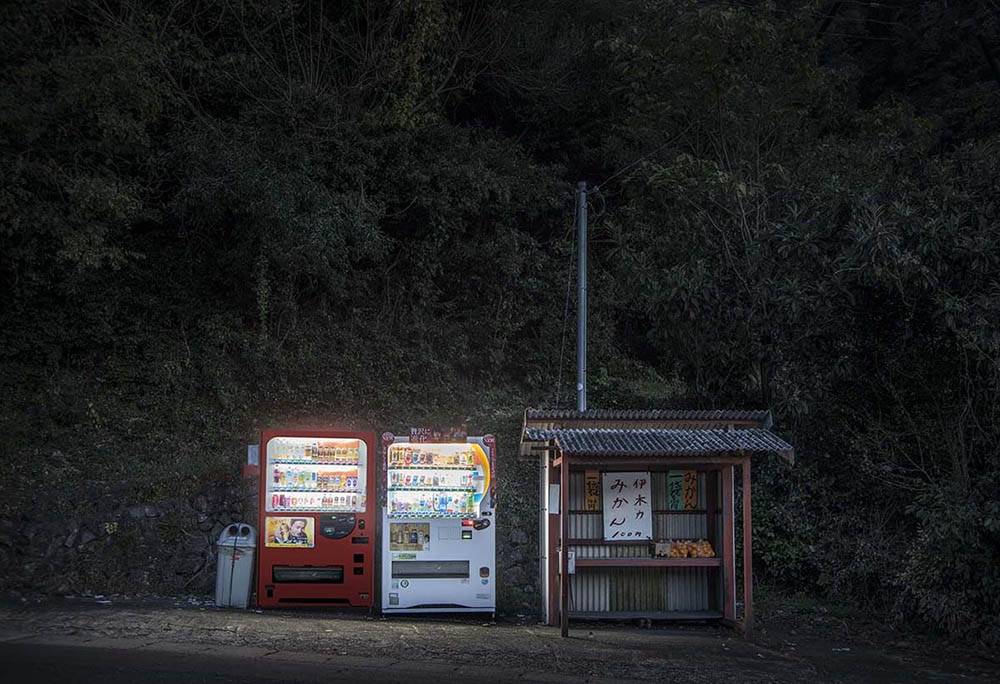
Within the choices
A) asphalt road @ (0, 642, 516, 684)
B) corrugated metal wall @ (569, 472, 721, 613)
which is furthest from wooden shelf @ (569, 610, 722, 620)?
asphalt road @ (0, 642, 516, 684)

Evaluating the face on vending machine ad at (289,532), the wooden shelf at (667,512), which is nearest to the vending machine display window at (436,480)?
the face on vending machine ad at (289,532)

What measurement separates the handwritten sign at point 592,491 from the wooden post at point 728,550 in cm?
154

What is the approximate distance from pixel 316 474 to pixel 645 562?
4170 millimetres

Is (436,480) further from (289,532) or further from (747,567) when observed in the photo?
(747,567)

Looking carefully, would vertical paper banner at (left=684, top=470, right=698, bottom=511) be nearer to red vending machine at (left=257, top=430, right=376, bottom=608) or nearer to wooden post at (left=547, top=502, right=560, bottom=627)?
wooden post at (left=547, top=502, right=560, bottom=627)

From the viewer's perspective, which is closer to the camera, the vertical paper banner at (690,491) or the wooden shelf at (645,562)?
the wooden shelf at (645,562)

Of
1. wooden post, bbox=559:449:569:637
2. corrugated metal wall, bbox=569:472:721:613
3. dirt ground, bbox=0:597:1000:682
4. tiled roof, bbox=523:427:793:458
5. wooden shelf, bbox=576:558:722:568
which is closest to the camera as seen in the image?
dirt ground, bbox=0:597:1000:682

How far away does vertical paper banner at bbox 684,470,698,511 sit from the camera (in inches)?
448

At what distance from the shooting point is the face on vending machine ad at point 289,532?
1091 centimetres

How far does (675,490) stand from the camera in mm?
11367

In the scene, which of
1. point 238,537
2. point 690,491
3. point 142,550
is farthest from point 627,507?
point 142,550

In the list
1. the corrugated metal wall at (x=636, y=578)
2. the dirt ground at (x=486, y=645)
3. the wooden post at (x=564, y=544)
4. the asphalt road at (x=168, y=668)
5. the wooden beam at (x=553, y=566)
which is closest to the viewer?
the asphalt road at (x=168, y=668)

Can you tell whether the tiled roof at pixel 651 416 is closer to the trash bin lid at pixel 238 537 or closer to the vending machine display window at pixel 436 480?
the vending machine display window at pixel 436 480

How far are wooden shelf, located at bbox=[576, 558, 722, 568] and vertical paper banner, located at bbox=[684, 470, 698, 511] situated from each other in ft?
2.40
